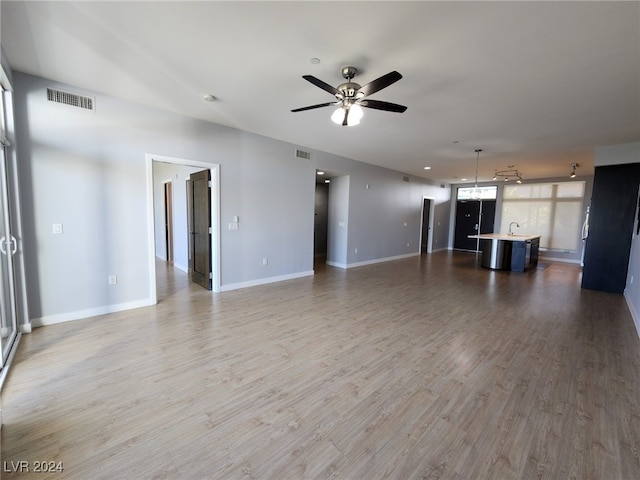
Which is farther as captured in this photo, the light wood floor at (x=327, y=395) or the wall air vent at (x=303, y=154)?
the wall air vent at (x=303, y=154)

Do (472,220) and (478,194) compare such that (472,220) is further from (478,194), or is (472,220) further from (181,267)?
(181,267)

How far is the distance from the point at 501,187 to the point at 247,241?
9418mm

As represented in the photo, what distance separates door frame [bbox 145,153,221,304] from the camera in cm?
383

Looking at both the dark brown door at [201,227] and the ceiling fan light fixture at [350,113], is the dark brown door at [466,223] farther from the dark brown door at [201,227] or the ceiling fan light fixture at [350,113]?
the dark brown door at [201,227]

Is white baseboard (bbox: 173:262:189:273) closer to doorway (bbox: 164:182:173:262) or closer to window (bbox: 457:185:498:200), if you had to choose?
doorway (bbox: 164:182:173:262)

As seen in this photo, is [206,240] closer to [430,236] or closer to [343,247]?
[343,247]

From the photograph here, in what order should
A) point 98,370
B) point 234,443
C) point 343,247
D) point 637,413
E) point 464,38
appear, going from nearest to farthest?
point 234,443
point 637,413
point 464,38
point 98,370
point 343,247

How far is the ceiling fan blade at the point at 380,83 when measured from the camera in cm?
214

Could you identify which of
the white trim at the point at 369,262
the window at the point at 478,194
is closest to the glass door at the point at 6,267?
the white trim at the point at 369,262

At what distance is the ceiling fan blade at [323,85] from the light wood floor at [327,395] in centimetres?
248

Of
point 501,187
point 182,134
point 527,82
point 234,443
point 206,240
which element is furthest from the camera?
point 501,187

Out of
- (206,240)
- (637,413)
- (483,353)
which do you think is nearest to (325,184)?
(206,240)

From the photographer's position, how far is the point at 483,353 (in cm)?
283

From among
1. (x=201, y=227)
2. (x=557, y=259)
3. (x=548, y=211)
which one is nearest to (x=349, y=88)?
(x=201, y=227)
